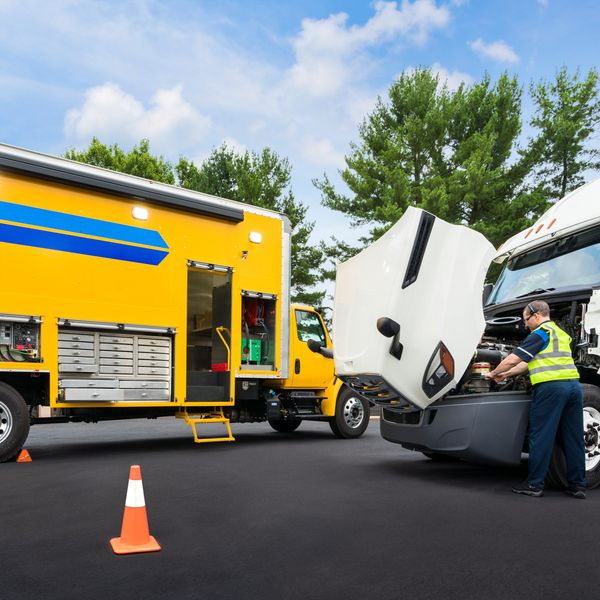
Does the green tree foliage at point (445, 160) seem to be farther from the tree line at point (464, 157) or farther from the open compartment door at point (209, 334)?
the open compartment door at point (209, 334)

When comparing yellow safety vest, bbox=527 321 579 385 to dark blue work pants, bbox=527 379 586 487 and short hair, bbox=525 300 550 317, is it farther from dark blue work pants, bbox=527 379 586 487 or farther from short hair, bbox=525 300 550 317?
short hair, bbox=525 300 550 317

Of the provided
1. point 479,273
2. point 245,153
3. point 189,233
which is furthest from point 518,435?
point 245,153

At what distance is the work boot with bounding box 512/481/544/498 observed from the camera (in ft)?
19.8

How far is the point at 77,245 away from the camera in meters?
8.36

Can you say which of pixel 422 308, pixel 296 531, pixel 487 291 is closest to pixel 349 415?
pixel 487 291

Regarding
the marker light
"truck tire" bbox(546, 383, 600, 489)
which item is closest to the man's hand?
"truck tire" bbox(546, 383, 600, 489)

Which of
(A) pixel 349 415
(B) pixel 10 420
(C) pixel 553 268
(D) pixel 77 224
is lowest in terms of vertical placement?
(A) pixel 349 415

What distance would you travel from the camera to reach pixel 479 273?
6.61 m

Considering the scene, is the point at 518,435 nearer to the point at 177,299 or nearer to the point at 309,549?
the point at 309,549

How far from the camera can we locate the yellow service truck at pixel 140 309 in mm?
7945

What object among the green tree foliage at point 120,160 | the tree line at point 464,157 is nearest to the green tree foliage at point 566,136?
the tree line at point 464,157

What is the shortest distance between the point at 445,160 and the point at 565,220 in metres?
18.3

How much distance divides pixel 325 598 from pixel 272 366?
6921 millimetres

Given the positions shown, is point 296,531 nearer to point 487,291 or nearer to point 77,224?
point 487,291
